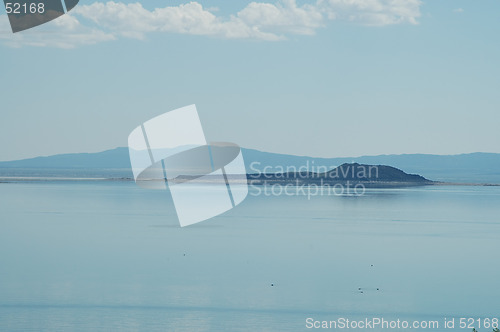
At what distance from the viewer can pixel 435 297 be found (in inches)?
523

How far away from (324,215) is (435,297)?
52.6 feet

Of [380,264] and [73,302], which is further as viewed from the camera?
[380,264]

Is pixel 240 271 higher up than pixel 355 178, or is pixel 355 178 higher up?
pixel 240 271

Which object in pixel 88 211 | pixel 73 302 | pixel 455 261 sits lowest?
pixel 88 211

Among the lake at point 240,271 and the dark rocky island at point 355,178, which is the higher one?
the lake at point 240,271

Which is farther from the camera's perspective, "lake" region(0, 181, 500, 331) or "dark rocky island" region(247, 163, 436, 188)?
"dark rocky island" region(247, 163, 436, 188)

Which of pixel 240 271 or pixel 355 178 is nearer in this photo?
pixel 240 271

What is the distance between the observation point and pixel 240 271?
15.6m

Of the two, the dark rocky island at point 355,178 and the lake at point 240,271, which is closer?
the lake at point 240,271

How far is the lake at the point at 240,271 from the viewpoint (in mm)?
11547

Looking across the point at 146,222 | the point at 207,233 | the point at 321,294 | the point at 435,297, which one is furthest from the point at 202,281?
the point at 146,222

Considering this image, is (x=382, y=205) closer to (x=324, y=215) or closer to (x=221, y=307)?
(x=324, y=215)

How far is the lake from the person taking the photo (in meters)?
11.5

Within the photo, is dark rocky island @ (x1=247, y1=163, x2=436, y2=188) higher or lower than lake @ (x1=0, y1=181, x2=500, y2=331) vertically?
lower
